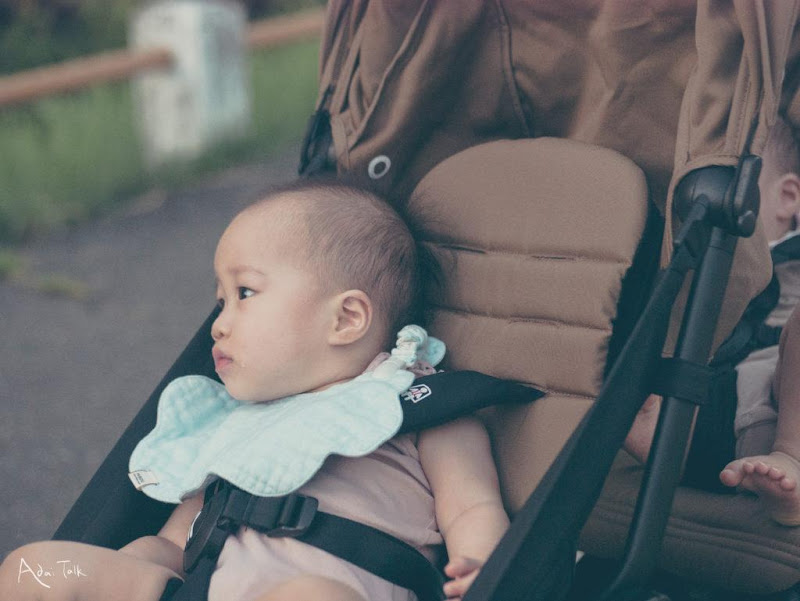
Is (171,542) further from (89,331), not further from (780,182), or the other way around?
(89,331)

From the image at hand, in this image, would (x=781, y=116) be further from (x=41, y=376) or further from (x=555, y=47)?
(x=41, y=376)

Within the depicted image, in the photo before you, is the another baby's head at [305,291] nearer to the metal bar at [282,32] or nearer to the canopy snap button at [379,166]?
the canopy snap button at [379,166]

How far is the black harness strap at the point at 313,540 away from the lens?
1823mm

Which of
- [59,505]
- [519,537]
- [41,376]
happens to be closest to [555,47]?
[519,537]

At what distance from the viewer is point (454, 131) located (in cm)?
248

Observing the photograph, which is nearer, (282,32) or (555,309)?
(555,309)

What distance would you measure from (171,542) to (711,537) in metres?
0.99

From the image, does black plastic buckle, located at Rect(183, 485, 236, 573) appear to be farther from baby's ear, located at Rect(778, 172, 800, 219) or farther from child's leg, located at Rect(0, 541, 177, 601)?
baby's ear, located at Rect(778, 172, 800, 219)

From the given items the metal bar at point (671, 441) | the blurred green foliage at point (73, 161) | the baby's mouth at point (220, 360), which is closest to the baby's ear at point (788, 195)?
the metal bar at point (671, 441)

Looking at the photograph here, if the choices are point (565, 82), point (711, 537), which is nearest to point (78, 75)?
point (565, 82)

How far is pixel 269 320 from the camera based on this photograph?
2.02 m

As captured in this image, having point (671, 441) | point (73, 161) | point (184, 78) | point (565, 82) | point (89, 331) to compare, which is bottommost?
point (89, 331)

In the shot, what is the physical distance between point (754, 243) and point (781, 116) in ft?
1.46

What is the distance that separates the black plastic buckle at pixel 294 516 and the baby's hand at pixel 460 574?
268 mm
